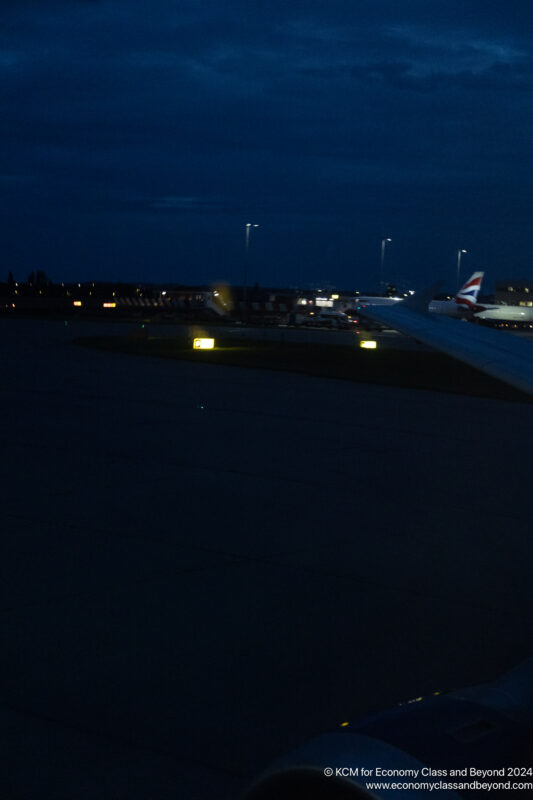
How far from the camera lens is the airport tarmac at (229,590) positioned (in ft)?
16.9

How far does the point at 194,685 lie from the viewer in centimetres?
585

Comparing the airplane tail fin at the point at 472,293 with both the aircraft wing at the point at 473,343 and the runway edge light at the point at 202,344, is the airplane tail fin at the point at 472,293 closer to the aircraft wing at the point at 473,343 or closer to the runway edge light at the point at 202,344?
the runway edge light at the point at 202,344

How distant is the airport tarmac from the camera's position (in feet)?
16.9

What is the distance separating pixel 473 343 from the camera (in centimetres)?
578

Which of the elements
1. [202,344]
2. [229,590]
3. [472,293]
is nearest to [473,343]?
[229,590]

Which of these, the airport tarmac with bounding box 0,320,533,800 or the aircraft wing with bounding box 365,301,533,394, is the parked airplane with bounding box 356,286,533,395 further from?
the airport tarmac with bounding box 0,320,533,800

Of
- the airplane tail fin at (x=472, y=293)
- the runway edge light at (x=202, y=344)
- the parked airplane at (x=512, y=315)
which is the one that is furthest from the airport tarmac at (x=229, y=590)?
the parked airplane at (x=512, y=315)

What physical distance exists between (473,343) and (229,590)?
319 cm

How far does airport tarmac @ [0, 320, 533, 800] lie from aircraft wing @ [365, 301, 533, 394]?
7.22 feet

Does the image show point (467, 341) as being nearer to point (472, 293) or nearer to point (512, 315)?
point (472, 293)

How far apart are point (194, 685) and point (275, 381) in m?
20.2

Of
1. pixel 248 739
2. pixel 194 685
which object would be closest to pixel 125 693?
pixel 194 685

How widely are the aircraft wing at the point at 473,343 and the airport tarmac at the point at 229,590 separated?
2202mm

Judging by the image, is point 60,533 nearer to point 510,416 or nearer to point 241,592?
point 241,592
